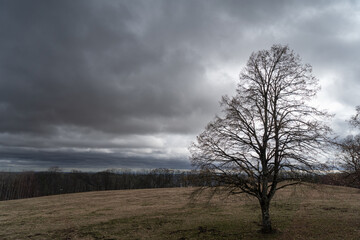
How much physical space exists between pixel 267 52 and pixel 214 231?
17.6 metres

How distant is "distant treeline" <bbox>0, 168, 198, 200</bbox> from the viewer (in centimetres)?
12112

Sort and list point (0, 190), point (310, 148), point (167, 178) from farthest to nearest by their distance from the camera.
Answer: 1. point (167, 178)
2. point (0, 190)
3. point (310, 148)

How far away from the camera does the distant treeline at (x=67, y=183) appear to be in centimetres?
12112

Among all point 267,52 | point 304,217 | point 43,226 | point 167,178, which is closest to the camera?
point 267,52

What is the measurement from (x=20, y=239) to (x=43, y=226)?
546 centimetres

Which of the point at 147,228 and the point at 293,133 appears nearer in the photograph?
the point at 293,133

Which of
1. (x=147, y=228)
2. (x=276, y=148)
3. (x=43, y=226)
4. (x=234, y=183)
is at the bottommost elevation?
(x=43, y=226)

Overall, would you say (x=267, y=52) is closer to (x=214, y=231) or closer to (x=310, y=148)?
(x=310, y=148)

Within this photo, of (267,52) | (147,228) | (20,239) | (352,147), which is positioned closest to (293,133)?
(352,147)

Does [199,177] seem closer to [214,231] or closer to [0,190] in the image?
[214,231]

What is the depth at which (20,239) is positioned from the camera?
22.2 meters

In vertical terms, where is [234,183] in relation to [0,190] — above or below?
above

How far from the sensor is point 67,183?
147m

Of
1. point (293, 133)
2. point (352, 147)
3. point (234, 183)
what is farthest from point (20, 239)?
point (352, 147)
